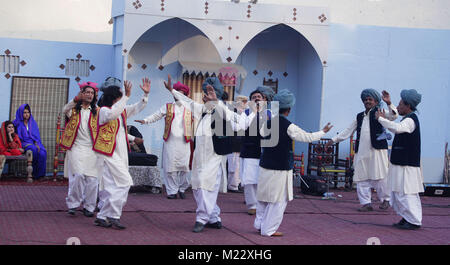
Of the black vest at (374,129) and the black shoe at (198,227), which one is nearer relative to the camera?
the black shoe at (198,227)

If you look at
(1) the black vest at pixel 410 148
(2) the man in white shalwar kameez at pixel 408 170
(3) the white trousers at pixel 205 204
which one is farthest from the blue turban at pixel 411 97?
(3) the white trousers at pixel 205 204

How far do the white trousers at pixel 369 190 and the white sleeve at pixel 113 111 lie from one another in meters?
4.14

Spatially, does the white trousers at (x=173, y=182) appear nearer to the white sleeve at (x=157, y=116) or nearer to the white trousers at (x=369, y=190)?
the white sleeve at (x=157, y=116)

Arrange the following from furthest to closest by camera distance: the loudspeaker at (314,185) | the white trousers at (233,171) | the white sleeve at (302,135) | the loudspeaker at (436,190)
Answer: the loudspeaker at (436,190) → the white trousers at (233,171) → the loudspeaker at (314,185) → the white sleeve at (302,135)

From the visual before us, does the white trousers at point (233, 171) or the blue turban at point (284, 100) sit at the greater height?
the blue turban at point (284, 100)

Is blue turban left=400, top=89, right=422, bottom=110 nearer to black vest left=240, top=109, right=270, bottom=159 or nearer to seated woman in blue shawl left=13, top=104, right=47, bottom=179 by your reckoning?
black vest left=240, top=109, right=270, bottom=159

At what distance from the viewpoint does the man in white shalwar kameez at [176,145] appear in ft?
29.7

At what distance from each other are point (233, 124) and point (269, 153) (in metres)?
0.49

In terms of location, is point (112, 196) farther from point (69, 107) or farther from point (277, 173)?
point (277, 173)

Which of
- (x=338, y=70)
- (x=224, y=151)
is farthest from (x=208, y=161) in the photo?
(x=338, y=70)

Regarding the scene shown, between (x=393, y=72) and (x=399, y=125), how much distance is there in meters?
5.01

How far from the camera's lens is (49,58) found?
11055 mm

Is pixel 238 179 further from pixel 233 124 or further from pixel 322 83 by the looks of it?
pixel 233 124

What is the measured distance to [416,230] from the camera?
7117 millimetres
